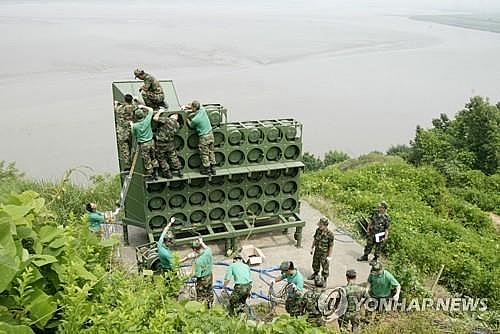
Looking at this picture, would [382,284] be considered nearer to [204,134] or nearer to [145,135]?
[204,134]

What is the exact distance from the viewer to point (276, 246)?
948 centimetres

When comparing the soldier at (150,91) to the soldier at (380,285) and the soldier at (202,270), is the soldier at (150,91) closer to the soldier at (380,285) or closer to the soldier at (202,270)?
the soldier at (202,270)

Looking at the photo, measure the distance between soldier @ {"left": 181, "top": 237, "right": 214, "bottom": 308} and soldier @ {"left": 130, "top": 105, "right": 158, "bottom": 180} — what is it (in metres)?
1.83

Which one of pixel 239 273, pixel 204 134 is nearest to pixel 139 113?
pixel 204 134

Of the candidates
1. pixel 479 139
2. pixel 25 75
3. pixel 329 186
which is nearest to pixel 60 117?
pixel 25 75

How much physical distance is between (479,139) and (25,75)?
1854 centimetres

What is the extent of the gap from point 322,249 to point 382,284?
4.11 feet

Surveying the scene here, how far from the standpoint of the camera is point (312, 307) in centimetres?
660

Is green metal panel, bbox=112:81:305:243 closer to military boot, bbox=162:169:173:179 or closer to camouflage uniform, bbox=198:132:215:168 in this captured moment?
military boot, bbox=162:169:173:179

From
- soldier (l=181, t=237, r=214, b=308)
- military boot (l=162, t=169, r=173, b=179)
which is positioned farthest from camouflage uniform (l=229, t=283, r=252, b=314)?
military boot (l=162, t=169, r=173, b=179)

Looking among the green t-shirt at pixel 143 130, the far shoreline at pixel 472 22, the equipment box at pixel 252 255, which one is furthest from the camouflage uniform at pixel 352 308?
the far shoreline at pixel 472 22

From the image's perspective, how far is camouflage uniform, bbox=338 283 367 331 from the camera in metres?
6.83

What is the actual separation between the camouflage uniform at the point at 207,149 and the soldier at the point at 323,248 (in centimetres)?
194

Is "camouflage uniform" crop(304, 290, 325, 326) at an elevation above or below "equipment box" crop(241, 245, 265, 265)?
above
